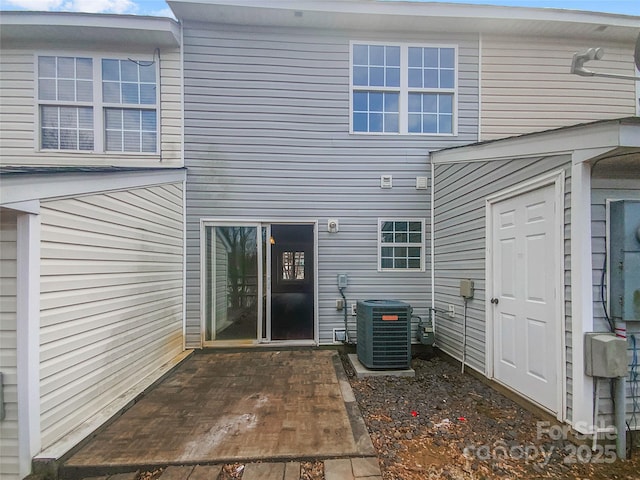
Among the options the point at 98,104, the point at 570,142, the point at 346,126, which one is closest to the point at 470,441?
the point at 570,142

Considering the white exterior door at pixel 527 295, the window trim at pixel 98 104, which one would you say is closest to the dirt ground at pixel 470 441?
the white exterior door at pixel 527 295

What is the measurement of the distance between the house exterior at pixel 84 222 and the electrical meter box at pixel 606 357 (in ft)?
12.7

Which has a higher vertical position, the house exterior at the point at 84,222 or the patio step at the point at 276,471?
the house exterior at the point at 84,222

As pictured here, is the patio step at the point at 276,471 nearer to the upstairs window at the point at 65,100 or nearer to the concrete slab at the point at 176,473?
the concrete slab at the point at 176,473

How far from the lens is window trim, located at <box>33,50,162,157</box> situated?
453 cm

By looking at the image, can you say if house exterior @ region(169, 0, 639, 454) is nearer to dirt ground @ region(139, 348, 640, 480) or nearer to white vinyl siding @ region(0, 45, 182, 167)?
white vinyl siding @ region(0, 45, 182, 167)

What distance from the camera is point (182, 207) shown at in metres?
4.58

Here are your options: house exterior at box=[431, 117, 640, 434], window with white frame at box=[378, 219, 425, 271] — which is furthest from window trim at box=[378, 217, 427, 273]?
house exterior at box=[431, 117, 640, 434]

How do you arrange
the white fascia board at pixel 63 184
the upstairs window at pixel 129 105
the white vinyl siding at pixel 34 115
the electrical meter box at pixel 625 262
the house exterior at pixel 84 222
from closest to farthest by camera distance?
1. the white fascia board at pixel 63 184
2. the house exterior at pixel 84 222
3. the electrical meter box at pixel 625 262
4. the white vinyl siding at pixel 34 115
5. the upstairs window at pixel 129 105

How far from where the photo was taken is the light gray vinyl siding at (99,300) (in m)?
2.23

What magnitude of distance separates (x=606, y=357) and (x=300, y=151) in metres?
4.18

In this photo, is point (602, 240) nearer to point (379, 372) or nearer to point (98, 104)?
point (379, 372)

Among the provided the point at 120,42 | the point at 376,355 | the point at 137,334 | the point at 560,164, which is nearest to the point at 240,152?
the point at 120,42

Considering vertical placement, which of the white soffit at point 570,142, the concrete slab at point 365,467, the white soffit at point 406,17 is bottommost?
the concrete slab at point 365,467
